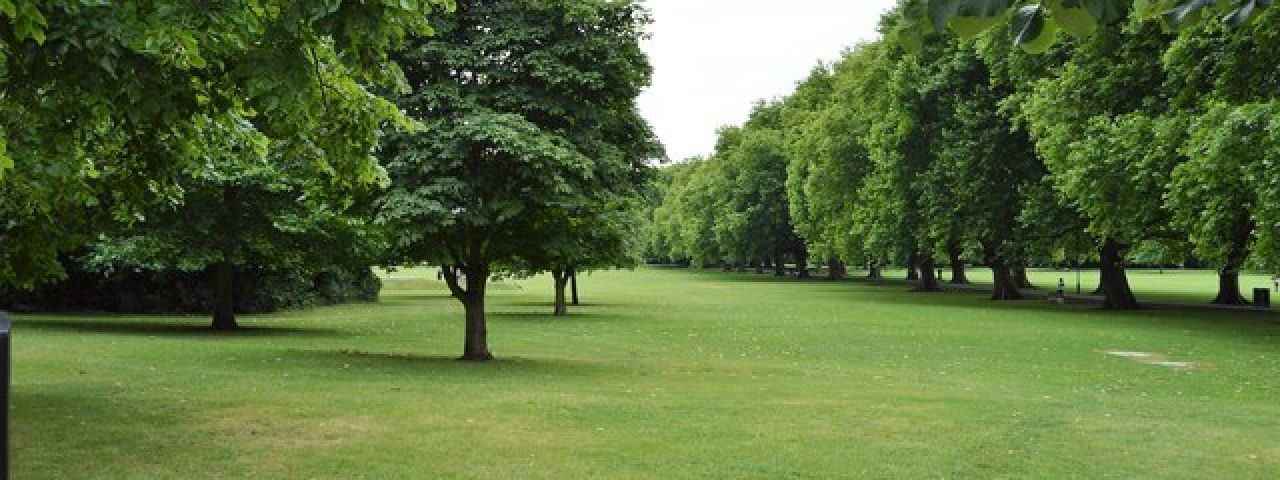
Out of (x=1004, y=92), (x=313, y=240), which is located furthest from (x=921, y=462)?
(x=1004, y=92)

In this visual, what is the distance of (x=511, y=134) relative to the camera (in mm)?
18844

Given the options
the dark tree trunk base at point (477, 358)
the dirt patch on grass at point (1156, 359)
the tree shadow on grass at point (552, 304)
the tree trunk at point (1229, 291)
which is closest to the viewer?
the dirt patch on grass at point (1156, 359)

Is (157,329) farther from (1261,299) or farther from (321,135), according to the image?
(1261,299)

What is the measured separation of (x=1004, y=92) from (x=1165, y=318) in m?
10.6

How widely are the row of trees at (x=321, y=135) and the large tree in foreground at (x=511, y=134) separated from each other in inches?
1.7

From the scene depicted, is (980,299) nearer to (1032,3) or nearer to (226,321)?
(226,321)

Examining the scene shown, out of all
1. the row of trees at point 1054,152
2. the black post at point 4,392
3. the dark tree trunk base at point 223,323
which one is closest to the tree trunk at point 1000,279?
the row of trees at point 1054,152

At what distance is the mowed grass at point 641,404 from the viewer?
1074 cm

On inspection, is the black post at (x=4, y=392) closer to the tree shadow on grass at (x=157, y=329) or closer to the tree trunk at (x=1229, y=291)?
the tree shadow on grass at (x=157, y=329)

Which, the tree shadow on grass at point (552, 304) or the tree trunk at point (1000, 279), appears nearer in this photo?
the tree shadow on grass at point (552, 304)

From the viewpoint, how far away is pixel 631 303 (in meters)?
49.5

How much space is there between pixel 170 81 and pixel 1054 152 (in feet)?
94.9

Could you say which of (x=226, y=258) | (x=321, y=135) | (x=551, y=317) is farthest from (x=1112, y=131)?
(x=321, y=135)

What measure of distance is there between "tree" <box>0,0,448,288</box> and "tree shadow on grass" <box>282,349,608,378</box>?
7.15 metres
